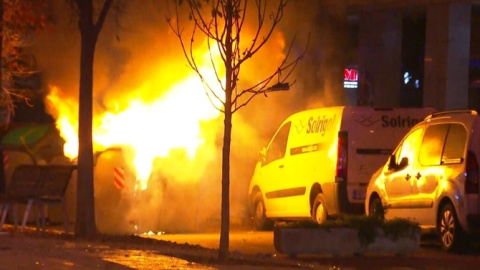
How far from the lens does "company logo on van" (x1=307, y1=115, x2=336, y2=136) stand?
1616 centimetres

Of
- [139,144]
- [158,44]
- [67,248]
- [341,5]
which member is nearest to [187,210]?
[139,144]

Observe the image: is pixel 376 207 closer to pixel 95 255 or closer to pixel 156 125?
pixel 156 125

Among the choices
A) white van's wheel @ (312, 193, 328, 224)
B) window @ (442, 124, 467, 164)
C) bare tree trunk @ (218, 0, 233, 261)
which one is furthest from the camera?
white van's wheel @ (312, 193, 328, 224)

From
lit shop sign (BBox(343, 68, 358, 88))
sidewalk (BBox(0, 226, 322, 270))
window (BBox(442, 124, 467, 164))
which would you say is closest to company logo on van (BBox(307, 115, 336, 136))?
window (BBox(442, 124, 467, 164))

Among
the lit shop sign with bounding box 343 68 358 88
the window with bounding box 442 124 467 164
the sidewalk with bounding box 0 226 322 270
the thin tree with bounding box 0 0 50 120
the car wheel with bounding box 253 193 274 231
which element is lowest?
the sidewalk with bounding box 0 226 322 270

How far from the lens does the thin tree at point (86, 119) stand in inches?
578

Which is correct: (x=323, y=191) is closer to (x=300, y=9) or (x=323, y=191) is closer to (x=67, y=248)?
(x=67, y=248)

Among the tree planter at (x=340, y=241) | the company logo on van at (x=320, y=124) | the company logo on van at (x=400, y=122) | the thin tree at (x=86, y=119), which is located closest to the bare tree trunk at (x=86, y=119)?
the thin tree at (x=86, y=119)

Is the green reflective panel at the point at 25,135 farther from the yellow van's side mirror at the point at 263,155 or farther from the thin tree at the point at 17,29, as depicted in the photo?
the yellow van's side mirror at the point at 263,155

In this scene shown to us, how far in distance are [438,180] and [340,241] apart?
2.03 meters

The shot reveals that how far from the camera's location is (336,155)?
51.5 feet

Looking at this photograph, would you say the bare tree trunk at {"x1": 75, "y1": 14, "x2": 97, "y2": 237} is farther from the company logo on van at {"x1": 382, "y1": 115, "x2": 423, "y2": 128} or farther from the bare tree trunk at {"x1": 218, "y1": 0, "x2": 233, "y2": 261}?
the company logo on van at {"x1": 382, "y1": 115, "x2": 423, "y2": 128}

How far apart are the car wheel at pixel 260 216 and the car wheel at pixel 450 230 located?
17.1 feet

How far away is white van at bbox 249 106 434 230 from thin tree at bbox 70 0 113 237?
3.82m
